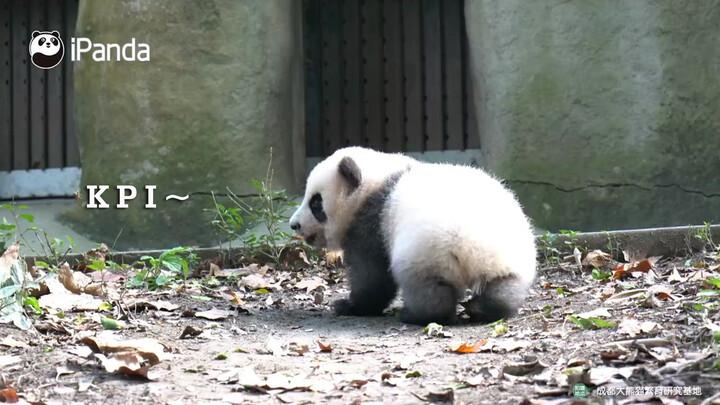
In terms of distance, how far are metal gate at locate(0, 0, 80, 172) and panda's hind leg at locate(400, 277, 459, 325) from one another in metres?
7.54

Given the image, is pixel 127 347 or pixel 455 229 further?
pixel 455 229

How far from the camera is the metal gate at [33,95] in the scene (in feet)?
36.1

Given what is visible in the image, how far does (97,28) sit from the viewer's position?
8.91 metres

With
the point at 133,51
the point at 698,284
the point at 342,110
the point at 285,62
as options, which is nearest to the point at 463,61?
the point at 342,110

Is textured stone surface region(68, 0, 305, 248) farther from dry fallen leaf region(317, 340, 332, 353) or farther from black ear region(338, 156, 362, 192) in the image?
dry fallen leaf region(317, 340, 332, 353)

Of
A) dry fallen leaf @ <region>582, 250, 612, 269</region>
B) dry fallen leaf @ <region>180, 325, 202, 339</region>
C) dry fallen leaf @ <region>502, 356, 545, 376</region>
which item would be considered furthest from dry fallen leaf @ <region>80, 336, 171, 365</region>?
dry fallen leaf @ <region>582, 250, 612, 269</region>

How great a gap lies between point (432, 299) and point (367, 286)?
655mm

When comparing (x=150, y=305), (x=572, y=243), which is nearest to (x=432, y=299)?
(x=150, y=305)

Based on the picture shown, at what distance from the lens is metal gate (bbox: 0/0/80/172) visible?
1100 centimetres

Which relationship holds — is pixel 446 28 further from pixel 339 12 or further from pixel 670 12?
pixel 670 12

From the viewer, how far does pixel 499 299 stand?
4469 mm

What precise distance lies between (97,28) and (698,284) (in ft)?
21.3

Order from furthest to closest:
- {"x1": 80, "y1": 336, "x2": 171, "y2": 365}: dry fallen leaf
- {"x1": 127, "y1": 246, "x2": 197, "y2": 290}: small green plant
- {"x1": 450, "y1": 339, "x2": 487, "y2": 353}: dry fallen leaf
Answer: {"x1": 127, "y1": 246, "x2": 197, "y2": 290}: small green plant < {"x1": 450, "y1": 339, "x2": 487, "y2": 353}: dry fallen leaf < {"x1": 80, "y1": 336, "x2": 171, "y2": 365}: dry fallen leaf

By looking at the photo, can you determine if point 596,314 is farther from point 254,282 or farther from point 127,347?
point 254,282
